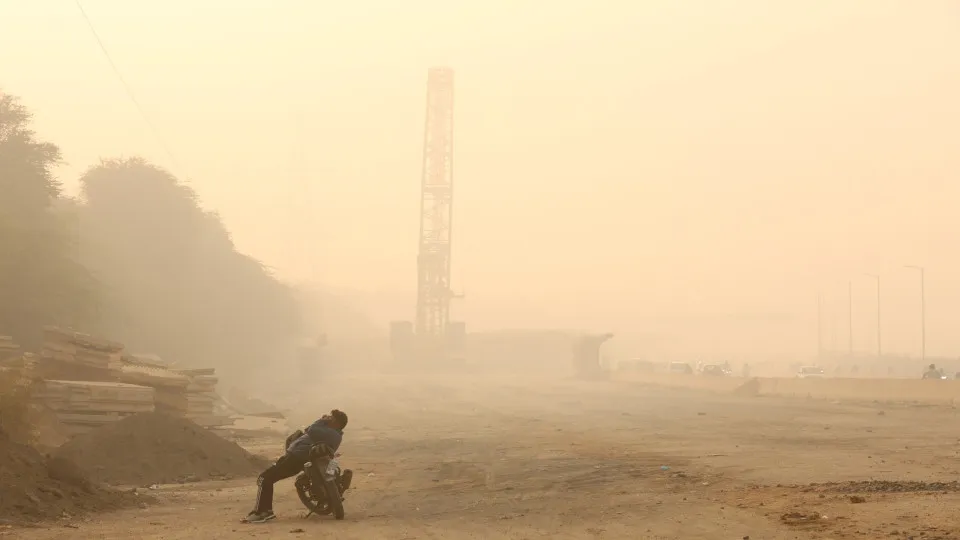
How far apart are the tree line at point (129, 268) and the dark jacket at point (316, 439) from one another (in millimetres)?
26589

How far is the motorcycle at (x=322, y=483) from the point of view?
1380cm

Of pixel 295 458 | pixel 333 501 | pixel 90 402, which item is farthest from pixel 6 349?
pixel 333 501

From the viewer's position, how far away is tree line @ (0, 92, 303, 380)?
39000 millimetres

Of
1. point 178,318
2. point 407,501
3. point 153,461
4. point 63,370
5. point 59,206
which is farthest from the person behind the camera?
point 178,318

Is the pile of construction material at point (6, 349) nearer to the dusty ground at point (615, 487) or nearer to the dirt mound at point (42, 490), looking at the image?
the dusty ground at point (615, 487)

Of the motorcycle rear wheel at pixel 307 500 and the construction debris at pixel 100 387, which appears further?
the construction debris at pixel 100 387

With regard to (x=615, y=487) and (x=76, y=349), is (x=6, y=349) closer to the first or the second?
(x=76, y=349)

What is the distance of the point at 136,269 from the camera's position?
2539 inches

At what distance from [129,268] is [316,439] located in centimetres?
5263

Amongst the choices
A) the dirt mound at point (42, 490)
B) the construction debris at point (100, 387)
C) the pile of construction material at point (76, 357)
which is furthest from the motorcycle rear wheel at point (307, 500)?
the pile of construction material at point (76, 357)

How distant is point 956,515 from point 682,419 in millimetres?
25602

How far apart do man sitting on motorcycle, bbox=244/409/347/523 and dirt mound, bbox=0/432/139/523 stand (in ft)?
8.26

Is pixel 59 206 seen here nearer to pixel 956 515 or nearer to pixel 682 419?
pixel 682 419

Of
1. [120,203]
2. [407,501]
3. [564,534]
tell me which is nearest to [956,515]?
[564,534]
